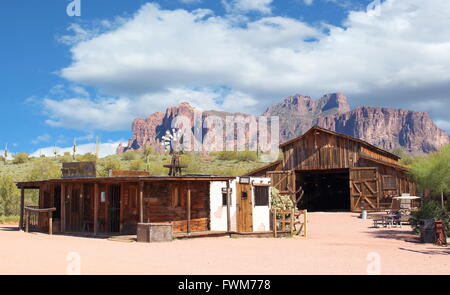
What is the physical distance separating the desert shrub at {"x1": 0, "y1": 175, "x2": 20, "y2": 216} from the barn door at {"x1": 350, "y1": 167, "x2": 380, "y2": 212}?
952 inches

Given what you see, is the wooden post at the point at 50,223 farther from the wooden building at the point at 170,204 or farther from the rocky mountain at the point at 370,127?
the rocky mountain at the point at 370,127

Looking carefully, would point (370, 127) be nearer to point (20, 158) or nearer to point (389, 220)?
point (20, 158)

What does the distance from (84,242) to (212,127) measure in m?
152

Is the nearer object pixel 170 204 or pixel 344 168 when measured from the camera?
pixel 170 204

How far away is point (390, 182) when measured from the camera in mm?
32750

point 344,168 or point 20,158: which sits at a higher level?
point 20,158

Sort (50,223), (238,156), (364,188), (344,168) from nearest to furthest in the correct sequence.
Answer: (50,223), (364,188), (344,168), (238,156)

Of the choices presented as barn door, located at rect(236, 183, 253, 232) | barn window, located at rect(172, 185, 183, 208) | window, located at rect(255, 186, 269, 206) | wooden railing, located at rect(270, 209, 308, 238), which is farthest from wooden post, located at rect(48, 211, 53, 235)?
wooden railing, located at rect(270, 209, 308, 238)

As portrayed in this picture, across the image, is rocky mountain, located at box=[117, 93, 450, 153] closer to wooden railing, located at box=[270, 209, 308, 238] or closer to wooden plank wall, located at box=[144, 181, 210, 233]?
wooden railing, located at box=[270, 209, 308, 238]

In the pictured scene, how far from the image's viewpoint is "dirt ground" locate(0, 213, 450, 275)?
10.4 m

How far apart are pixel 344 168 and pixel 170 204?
19.5 metres

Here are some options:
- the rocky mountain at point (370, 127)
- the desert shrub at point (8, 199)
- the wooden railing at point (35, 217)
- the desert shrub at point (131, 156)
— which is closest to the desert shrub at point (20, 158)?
the desert shrub at point (131, 156)

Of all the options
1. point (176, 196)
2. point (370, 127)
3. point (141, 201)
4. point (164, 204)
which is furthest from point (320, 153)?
point (370, 127)

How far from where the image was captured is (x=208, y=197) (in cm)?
1923
